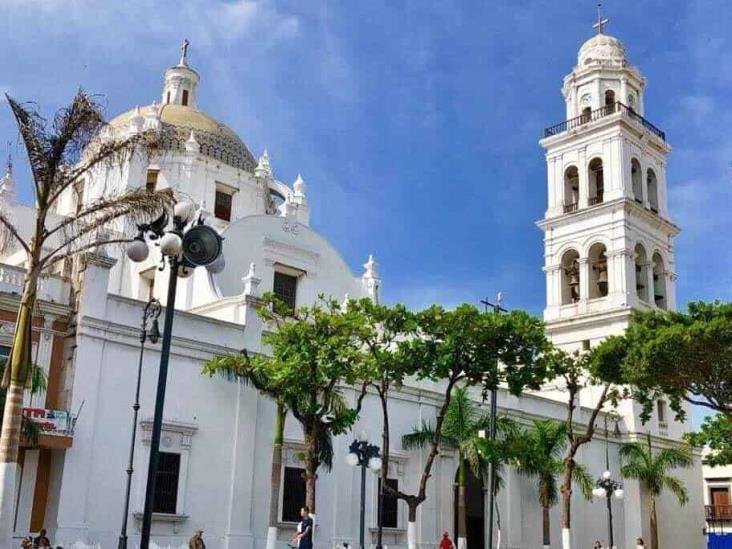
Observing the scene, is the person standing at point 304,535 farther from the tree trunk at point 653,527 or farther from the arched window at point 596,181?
the arched window at point 596,181

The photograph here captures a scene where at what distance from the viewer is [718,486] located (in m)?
50.1

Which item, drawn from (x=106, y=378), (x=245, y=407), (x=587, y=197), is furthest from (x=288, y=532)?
(x=587, y=197)

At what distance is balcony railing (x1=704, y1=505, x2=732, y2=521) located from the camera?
47.6 m

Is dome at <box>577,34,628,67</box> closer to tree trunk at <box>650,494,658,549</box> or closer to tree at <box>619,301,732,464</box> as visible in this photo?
tree trunk at <box>650,494,658,549</box>

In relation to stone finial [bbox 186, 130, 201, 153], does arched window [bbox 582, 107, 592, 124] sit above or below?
above

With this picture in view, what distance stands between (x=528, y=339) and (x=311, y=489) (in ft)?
20.1

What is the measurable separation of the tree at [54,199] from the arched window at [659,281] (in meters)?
32.2

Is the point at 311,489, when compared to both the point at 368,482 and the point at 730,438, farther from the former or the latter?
the point at 730,438

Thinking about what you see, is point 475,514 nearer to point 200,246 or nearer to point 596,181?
point 596,181

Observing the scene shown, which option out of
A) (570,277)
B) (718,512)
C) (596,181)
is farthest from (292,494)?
(718,512)

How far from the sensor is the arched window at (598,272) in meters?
42.0

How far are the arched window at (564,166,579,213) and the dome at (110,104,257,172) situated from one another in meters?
14.9

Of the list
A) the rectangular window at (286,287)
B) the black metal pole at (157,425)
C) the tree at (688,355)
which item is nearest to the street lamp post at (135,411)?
the black metal pole at (157,425)

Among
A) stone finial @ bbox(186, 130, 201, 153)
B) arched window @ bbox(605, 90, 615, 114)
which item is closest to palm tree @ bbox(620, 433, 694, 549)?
arched window @ bbox(605, 90, 615, 114)
